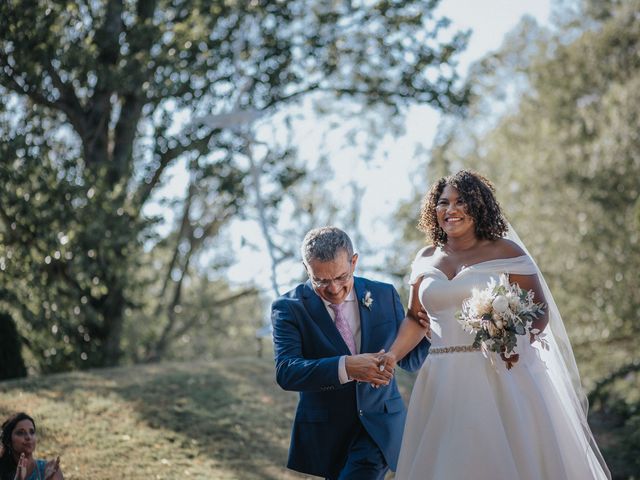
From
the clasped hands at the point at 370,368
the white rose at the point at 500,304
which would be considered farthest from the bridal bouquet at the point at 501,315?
the clasped hands at the point at 370,368

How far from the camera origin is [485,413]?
200 inches

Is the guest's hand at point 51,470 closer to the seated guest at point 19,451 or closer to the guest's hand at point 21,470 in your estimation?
the seated guest at point 19,451

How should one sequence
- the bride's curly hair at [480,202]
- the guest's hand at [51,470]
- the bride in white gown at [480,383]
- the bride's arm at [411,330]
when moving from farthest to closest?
the guest's hand at [51,470]
the bride's arm at [411,330]
the bride's curly hair at [480,202]
the bride in white gown at [480,383]

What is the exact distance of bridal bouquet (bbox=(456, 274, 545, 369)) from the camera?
4926mm

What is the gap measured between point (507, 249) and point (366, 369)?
108cm

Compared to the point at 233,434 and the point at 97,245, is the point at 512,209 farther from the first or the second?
the point at 233,434

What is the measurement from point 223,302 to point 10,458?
12491 millimetres

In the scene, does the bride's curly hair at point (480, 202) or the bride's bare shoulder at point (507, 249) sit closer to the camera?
the bride's bare shoulder at point (507, 249)

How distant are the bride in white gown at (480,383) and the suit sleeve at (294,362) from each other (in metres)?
0.36

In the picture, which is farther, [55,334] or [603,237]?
[603,237]

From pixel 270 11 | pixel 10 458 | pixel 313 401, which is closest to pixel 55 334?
pixel 270 11

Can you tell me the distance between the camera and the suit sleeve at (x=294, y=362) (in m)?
5.02

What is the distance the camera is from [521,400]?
5.11m

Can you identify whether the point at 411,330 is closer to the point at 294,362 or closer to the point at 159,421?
the point at 294,362
